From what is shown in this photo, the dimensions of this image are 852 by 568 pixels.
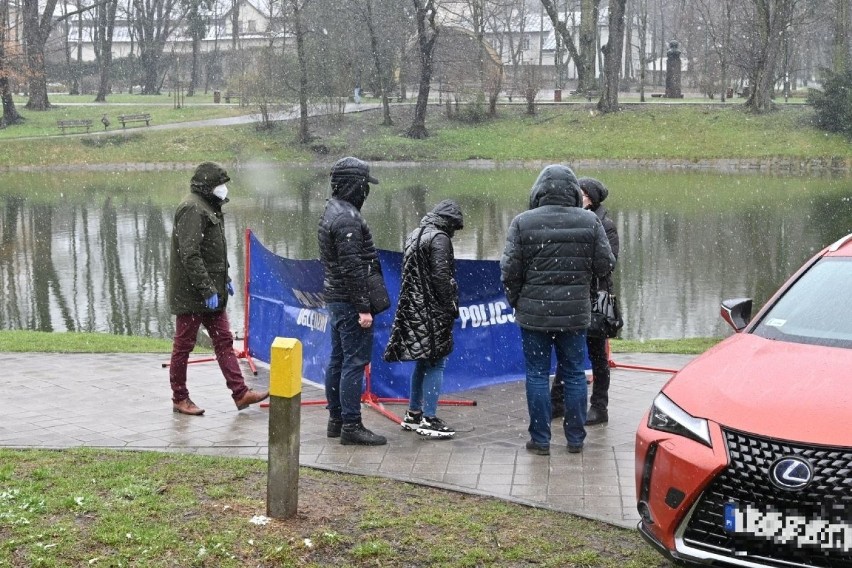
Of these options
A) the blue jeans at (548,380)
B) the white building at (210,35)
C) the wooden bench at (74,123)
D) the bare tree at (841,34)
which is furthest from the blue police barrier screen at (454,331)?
the white building at (210,35)

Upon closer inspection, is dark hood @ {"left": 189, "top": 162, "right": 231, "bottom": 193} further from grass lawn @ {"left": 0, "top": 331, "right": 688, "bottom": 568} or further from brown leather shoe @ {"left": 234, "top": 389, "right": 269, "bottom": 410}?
grass lawn @ {"left": 0, "top": 331, "right": 688, "bottom": 568}

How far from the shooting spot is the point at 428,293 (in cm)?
730

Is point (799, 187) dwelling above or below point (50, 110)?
below

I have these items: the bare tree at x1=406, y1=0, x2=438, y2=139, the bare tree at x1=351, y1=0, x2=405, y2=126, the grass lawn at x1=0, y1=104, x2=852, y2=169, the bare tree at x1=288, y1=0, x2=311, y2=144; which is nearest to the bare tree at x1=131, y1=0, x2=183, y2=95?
the bare tree at x1=351, y1=0, x2=405, y2=126

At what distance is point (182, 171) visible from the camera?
4534 cm

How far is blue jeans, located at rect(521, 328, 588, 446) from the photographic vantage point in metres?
6.95

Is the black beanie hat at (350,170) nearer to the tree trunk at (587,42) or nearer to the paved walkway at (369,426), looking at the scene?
the paved walkway at (369,426)

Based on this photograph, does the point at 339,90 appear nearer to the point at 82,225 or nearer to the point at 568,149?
the point at 568,149

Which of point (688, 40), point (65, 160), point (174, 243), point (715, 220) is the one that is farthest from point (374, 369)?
point (688, 40)

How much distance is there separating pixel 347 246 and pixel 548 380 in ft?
5.25

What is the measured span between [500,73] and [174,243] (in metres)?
49.4

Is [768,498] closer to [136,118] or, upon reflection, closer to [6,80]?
[136,118]

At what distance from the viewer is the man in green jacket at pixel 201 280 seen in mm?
7891

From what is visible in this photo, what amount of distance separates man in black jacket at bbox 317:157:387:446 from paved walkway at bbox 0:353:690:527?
9.6 inches
